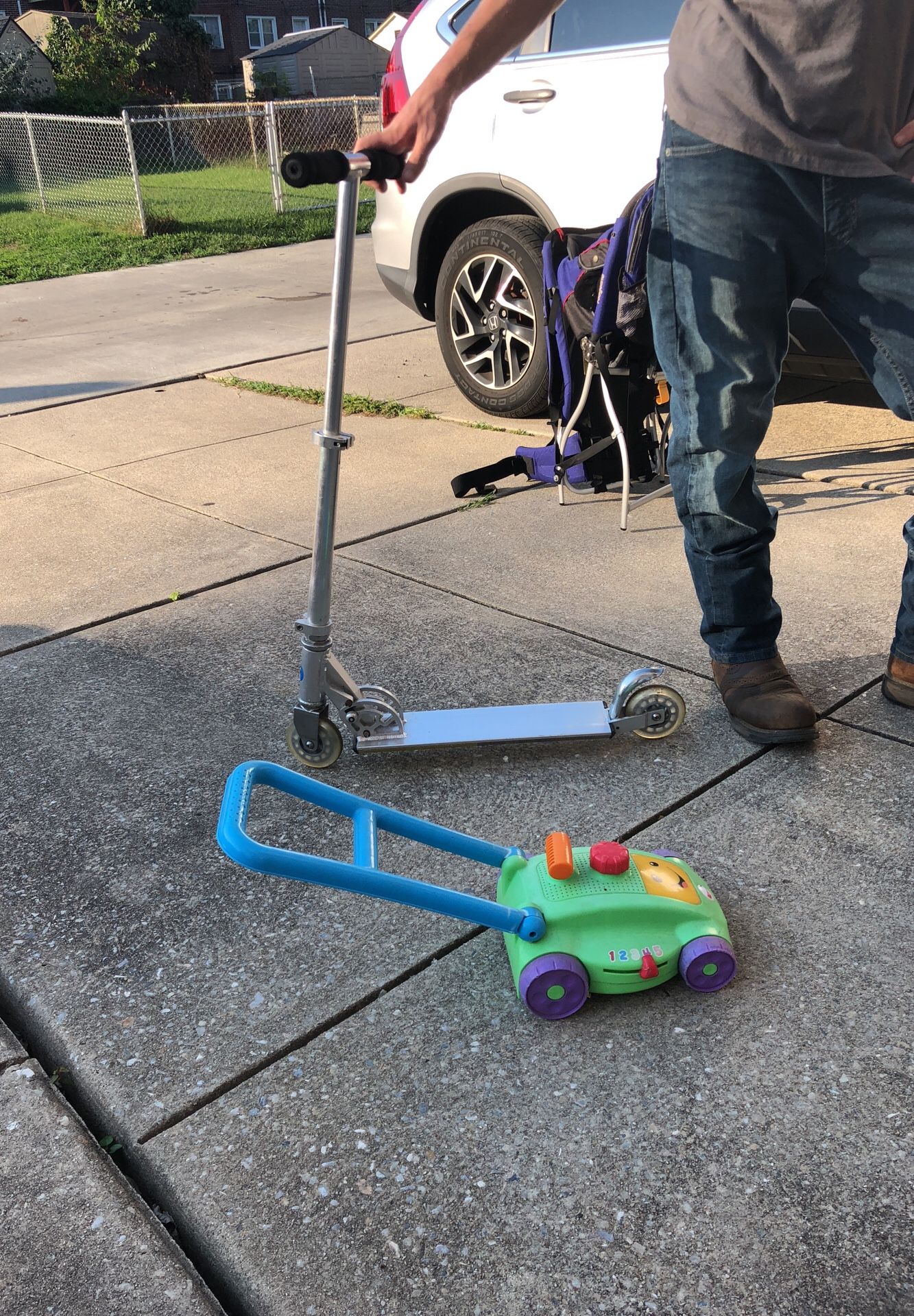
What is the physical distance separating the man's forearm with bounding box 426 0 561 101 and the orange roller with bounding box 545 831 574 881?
1.46 meters

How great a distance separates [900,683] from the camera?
2844mm

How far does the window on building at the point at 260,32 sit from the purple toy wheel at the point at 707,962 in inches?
2132

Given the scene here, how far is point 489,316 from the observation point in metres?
5.11

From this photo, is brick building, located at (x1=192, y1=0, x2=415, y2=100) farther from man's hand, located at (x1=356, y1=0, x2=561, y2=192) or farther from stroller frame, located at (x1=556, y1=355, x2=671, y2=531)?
man's hand, located at (x1=356, y1=0, x2=561, y2=192)

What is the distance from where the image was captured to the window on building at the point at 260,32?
159ft

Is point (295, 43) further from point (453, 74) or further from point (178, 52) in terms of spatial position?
point (453, 74)

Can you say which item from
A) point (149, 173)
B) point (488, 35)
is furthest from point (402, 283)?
point (149, 173)

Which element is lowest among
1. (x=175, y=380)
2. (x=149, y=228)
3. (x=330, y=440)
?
(x=149, y=228)

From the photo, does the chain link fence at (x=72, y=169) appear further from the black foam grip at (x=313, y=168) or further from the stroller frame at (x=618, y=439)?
the black foam grip at (x=313, y=168)

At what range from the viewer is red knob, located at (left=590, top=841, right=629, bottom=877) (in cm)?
200

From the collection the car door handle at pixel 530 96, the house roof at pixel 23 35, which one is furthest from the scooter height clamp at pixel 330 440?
the house roof at pixel 23 35

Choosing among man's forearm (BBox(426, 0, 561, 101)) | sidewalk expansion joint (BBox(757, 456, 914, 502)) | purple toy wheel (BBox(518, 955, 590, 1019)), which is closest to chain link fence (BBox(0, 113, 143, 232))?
sidewalk expansion joint (BBox(757, 456, 914, 502))

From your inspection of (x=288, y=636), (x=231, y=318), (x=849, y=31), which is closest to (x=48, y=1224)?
(x=288, y=636)

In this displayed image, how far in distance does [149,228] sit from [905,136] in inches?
506
